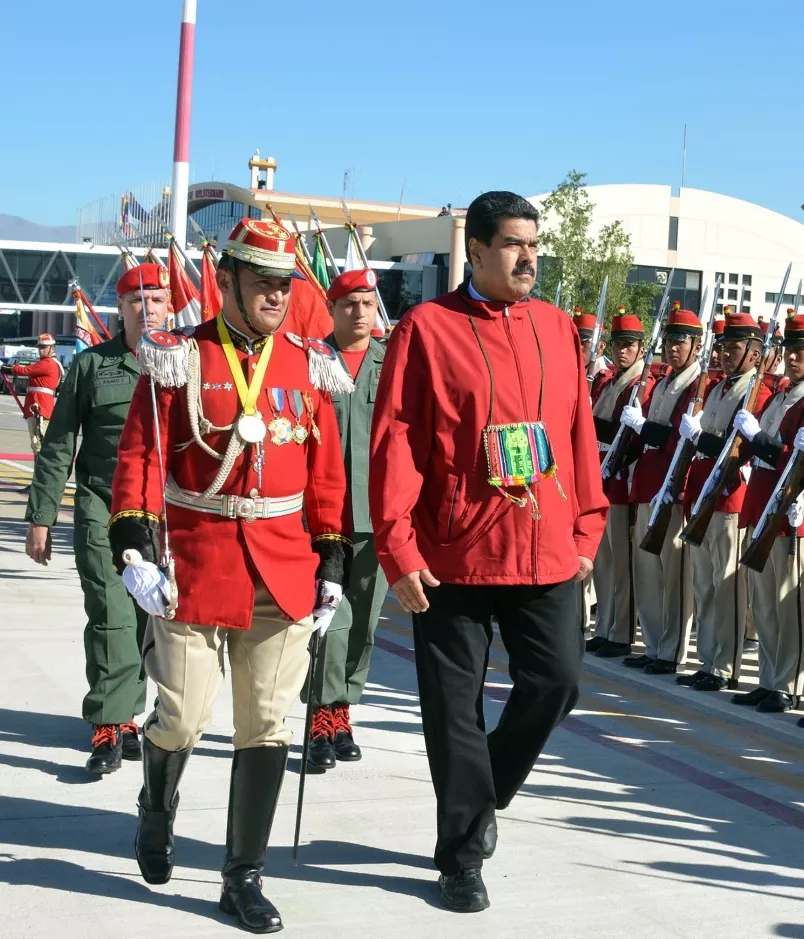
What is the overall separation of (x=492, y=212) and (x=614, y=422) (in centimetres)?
510

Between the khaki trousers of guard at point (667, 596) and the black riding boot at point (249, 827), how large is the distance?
4.71 meters

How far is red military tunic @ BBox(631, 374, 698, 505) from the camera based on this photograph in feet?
28.1

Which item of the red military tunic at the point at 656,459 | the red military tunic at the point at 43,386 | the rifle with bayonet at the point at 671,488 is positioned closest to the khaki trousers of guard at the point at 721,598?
the rifle with bayonet at the point at 671,488

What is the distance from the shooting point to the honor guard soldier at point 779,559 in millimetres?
7410

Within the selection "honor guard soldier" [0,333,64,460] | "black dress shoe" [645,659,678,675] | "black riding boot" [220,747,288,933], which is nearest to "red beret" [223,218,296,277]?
"black riding boot" [220,747,288,933]

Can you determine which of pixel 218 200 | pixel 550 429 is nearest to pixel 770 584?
pixel 550 429

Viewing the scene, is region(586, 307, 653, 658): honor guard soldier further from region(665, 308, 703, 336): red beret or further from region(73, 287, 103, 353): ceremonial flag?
region(73, 287, 103, 353): ceremonial flag

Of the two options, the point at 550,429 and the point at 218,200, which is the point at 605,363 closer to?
the point at 550,429

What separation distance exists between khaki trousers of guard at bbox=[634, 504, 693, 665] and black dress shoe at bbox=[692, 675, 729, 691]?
1.73 ft

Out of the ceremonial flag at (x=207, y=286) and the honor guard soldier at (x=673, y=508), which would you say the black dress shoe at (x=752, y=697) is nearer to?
the honor guard soldier at (x=673, y=508)

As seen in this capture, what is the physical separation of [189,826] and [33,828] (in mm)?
532

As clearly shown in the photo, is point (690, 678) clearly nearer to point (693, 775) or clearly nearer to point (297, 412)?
point (693, 775)

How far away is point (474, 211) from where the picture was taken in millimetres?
4539

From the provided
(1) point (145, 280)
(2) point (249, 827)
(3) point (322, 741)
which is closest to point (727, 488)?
(3) point (322, 741)
